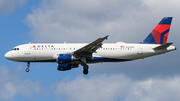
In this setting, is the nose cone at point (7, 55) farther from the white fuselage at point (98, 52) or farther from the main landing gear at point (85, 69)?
the main landing gear at point (85, 69)

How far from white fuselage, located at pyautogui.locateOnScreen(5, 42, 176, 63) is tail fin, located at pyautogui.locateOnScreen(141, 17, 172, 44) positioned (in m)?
1.77

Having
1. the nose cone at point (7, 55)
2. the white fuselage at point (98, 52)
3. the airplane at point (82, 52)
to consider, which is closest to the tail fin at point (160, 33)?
the airplane at point (82, 52)

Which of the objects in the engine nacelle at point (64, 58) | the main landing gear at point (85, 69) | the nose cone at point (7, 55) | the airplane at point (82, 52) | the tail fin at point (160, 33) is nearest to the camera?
the engine nacelle at point (64, 58)

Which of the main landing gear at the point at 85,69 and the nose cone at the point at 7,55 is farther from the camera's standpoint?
the nose cone at the point at 7,55

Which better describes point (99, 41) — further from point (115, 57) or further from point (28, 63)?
point (28, 63)

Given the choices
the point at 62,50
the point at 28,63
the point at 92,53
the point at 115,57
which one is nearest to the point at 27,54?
the point at 28,63

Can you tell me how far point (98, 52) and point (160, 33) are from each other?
1051 cm

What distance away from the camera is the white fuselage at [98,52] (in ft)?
157

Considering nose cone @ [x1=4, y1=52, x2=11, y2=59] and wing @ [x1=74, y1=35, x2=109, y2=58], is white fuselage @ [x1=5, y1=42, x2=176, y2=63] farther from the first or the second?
wing @ [x1=74, y1=35, x2=109, y2=58]

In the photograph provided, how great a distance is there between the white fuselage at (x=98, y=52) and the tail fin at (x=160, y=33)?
1.77 m

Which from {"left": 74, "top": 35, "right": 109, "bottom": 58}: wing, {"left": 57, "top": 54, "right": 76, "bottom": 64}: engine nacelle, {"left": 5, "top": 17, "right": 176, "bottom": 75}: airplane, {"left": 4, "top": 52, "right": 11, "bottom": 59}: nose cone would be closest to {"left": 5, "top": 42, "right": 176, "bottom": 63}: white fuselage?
{"left": 5, "top": 17, "right": 176, "bottom": 75}: airplane

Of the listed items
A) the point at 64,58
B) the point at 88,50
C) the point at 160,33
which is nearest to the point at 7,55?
the point at 64,58

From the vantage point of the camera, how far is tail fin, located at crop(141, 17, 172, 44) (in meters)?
50.2

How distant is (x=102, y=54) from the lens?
4778 centimetres
